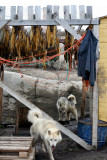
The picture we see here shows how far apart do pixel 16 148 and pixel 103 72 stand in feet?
11.6

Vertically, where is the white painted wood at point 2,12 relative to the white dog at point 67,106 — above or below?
above

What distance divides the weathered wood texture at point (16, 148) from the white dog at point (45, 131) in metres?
0.48

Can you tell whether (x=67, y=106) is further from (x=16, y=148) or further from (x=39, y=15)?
(x=16, y=148)

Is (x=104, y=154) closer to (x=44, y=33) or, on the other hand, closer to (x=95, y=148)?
(x=95, y=148)

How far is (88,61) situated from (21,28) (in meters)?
2.46

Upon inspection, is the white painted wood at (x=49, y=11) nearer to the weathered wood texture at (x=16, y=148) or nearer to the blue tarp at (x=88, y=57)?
the blue tarp at (x=88, y=57)

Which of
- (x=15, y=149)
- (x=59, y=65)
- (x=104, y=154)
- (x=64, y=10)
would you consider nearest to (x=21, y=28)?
(x=64, y=10)

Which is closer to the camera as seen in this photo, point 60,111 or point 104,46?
point 104,46

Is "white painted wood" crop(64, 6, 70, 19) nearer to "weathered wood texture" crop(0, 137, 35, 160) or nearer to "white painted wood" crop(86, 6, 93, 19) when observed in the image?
"white painted wood" crop(86, 6, 93, 19)

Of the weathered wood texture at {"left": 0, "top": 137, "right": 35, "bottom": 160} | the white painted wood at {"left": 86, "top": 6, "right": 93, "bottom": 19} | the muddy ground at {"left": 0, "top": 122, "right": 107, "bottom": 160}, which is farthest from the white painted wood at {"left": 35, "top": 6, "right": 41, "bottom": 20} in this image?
the muddy ground at {"left": 0, "top": 122, "right": 107, "bottom": 160}

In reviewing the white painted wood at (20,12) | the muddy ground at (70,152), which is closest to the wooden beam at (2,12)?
the white painted wood at (20,12)

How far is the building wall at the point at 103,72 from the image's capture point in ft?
23.8

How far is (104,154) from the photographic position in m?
6.73

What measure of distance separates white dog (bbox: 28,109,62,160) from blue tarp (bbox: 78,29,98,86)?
1.65 m
